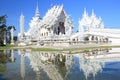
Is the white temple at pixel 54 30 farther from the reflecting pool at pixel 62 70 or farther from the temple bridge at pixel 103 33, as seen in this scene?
the reflecting pool at pixel 62 70

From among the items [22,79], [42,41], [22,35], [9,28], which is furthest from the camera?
[9,28]

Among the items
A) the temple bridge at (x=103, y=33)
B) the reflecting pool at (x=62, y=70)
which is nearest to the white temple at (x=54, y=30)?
the temple bridge at (x=103, y=33)

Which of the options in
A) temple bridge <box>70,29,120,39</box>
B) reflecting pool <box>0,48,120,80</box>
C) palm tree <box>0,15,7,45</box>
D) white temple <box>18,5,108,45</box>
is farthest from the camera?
palm tree <box>0,15,7,45</box>

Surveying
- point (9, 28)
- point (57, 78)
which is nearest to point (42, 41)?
point (9, 28)

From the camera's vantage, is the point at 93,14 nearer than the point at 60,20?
No

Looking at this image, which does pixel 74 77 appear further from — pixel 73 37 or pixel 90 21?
pixel 90 21

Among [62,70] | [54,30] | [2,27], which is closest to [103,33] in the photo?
[54,30]

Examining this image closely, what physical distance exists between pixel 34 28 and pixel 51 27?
818cm

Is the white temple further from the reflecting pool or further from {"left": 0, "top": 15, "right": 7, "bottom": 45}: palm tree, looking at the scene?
the reflecting pool

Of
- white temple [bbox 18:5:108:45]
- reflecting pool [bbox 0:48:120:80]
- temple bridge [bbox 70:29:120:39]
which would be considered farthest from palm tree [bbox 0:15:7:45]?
reflecting pool [bbox 0:48:120:80]

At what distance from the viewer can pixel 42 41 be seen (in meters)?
52.3

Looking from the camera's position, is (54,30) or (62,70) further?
(54,30)

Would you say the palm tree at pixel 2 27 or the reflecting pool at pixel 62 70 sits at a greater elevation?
the palm tree at pixel 2 27

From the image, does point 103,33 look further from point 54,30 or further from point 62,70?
point 62,70
